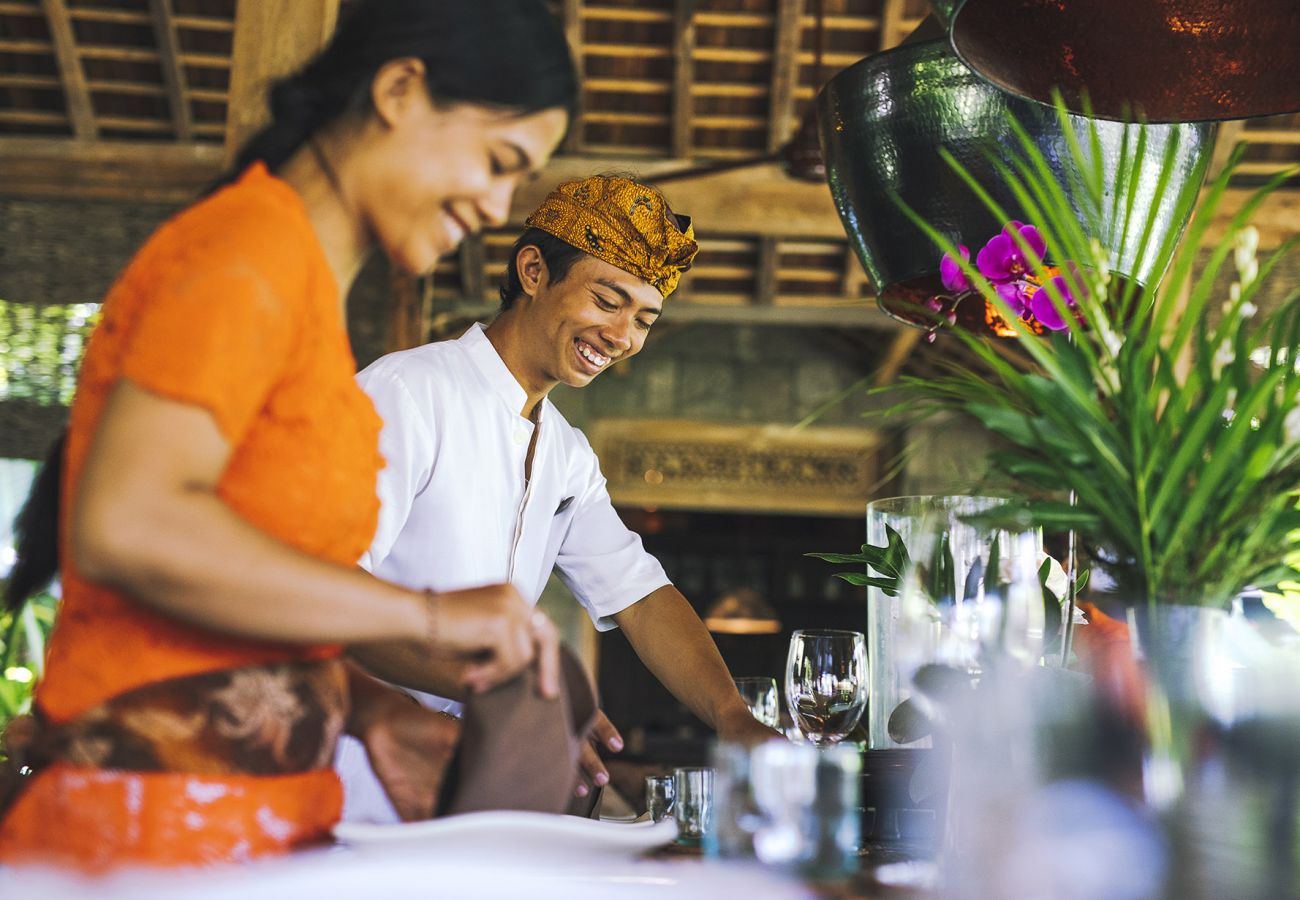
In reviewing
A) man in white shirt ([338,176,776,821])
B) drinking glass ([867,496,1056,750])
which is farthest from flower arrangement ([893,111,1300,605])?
man in white shirt ([338,176,776,821])

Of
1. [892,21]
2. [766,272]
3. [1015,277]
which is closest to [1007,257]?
[1015,277]

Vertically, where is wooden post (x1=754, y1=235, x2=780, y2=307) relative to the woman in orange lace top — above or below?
above

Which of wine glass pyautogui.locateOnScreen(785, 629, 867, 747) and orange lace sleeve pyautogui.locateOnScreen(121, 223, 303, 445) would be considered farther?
wine glass pyautogui.locateOnScreen(785, 629, 867, 747)

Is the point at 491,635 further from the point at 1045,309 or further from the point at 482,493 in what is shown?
the point at 482,493

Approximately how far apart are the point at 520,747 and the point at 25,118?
6054 millimetres

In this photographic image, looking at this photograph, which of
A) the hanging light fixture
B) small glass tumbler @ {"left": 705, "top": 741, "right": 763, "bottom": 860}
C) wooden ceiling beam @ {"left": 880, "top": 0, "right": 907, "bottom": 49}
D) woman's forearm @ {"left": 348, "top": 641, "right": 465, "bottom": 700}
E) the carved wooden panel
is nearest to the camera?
small glass tumbler @ {"left": 705, "top": 741, "right": 763, "bottom": 860}

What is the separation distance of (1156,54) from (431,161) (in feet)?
2.81

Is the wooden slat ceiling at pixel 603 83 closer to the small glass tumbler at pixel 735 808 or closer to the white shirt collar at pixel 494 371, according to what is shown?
the white shirt collar at pixel 494 371

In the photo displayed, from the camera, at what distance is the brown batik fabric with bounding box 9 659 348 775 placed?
2.62ft

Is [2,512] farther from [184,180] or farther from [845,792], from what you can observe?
[845,792]

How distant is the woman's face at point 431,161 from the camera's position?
0.89 meters

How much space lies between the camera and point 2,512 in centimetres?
694

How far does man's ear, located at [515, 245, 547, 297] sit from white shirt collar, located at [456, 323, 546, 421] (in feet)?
0.34

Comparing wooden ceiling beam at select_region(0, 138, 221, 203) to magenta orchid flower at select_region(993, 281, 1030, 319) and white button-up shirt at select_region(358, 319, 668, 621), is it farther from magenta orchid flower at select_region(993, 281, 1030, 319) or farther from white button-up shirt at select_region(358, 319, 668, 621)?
magenta orchid flower at select_region(993, 281, 1030, 319)
